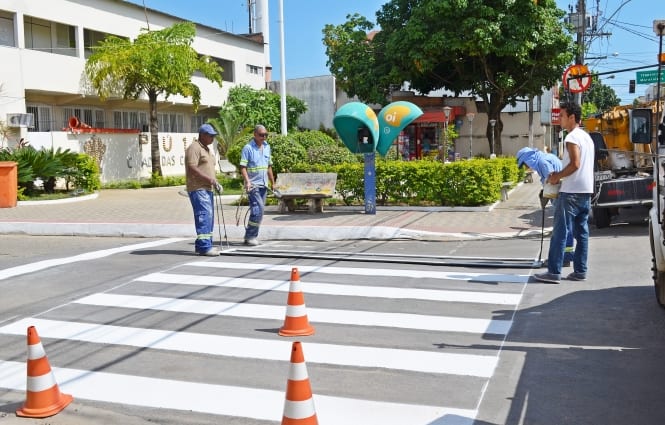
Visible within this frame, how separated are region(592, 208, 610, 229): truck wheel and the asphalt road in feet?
7.08

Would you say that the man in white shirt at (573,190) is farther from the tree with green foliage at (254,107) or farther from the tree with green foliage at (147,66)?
the tree with green foliage at (254,107)

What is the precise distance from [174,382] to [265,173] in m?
6.37

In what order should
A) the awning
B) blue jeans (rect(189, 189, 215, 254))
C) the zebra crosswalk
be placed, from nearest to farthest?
the zebra crosswalk
blue jeans (rect(189, 189, 215, 254))
the awning

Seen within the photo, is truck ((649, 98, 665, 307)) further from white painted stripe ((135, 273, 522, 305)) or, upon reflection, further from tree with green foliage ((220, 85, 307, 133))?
tree with green foliage ((220, 85, 307, 133))

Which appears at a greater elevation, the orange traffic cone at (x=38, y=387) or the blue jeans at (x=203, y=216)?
the blue jeans at (x=203, y=216)

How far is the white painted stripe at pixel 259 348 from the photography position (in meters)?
5.54

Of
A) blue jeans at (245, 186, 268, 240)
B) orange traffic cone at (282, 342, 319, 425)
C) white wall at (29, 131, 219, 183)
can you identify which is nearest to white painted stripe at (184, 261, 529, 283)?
blue jeans at (245, 186, 268, 240)

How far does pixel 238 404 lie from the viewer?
190 inches

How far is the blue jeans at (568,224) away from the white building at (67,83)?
21217 mm

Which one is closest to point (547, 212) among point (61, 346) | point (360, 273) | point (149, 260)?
point (360, 273)

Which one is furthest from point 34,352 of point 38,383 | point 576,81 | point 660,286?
point 576,81

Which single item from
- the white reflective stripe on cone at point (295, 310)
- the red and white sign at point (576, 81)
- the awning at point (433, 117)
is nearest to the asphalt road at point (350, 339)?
the white reflective stripe on cone at point (295, 310)

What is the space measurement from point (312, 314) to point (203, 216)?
3951mm

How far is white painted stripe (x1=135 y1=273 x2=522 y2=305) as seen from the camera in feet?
25.3
